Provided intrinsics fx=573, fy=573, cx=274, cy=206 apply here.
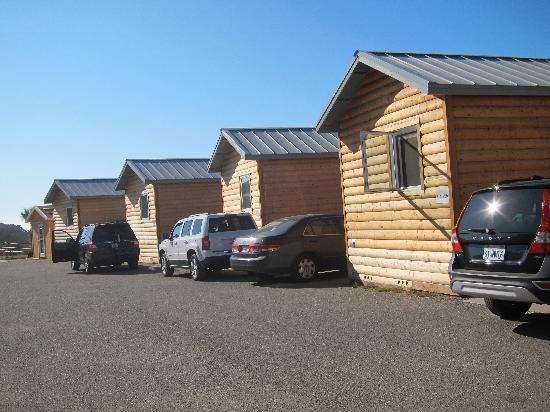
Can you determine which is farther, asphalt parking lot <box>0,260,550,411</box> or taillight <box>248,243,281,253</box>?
taillight <box>248,243,281,253</box>

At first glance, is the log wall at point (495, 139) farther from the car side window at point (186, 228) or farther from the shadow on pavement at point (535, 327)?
the car side window at point (186, 228)

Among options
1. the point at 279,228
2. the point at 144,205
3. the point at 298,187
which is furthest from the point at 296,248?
the point at 144,205

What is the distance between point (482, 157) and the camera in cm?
991

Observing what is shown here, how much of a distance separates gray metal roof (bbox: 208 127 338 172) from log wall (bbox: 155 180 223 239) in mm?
4523

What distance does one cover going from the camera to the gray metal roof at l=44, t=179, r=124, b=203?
114ft

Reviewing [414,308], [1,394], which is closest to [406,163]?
[414,308]

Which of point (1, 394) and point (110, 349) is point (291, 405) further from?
point (110, 349)

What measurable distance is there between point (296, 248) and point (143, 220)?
15.9 metres

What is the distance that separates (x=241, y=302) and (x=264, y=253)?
8.09ft

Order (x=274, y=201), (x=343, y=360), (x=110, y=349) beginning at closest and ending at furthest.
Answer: (x=343, y=360)
(x=110, y=349)
(x=274, y=201)

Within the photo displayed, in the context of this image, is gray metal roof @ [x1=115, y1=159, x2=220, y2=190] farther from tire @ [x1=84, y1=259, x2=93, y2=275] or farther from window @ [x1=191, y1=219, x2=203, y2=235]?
window @ [x1=191, y1=219, x2=203, y2=235]

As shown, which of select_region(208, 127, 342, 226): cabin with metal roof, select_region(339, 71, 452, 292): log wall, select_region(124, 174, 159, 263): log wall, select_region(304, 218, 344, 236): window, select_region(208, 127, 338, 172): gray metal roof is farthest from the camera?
select_region(124, 174, 159, 263): log wall

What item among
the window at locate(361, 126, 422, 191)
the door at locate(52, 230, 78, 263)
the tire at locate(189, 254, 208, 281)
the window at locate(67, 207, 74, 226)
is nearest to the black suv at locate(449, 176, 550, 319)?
the window at locate(361, 126, 422, 191)

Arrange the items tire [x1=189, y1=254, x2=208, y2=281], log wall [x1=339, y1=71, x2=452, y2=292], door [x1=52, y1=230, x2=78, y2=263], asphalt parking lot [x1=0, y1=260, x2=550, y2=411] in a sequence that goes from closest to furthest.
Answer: asphalt parking lot [x1=0, y1=260, x2=550, y2=411] → log wall [x1=339, y1=71, x2=452, y2=292] → tire [x1=189, y1=254, x2=208, y2=281] → door [x1=52, y1=230, x2=78, y2=263]
